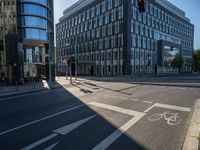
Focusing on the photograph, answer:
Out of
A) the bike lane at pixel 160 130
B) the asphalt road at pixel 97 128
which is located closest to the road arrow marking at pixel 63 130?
the asphalt road at pixel 97 128

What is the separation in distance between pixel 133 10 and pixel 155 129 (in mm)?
53550

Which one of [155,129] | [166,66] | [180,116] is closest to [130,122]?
[155,129]

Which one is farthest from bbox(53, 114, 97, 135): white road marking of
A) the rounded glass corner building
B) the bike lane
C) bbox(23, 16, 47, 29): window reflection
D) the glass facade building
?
the glass facade building

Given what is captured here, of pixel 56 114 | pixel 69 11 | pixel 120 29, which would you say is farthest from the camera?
pixel 69 11

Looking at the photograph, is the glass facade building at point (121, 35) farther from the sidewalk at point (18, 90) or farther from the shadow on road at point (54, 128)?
the shadow on road at point (54, 128)

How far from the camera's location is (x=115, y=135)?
21.1 feet

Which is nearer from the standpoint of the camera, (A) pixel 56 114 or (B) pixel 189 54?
(A) pixel 56 114

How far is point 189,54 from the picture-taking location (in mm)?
95375

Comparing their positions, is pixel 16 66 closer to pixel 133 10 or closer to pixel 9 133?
pixel 9 133

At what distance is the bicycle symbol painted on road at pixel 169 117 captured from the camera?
25.5 ft

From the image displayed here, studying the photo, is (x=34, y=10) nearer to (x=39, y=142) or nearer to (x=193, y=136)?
(x=39, y=142)

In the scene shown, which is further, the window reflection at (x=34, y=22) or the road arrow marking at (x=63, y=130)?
the window reflection at (x=34, y=22)

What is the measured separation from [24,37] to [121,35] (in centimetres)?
2887

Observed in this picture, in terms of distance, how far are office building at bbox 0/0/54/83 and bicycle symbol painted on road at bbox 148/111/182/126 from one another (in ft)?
74.6
